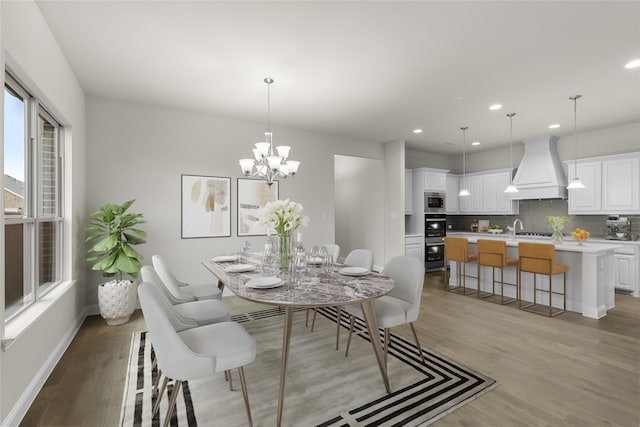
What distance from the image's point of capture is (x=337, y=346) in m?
2.85

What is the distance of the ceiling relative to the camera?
2.25 m

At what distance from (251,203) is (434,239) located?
4.26 m

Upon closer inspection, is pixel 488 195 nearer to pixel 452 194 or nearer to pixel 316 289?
pixel 452 194

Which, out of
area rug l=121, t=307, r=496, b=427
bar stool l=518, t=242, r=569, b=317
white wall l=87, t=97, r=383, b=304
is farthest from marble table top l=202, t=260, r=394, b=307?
bar stool l=518, t=242, r=569, b=317

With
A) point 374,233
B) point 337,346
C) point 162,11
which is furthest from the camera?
point 374,233

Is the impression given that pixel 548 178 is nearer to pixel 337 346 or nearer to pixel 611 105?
pixel 611 105

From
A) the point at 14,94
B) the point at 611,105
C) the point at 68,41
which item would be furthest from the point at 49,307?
the point at 611,105

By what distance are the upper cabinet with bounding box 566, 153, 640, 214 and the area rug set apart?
186 inches

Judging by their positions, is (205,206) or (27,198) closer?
(27,198)

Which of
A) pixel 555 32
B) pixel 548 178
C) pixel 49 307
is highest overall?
pixel 555 32

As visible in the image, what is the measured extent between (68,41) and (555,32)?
4.16 m

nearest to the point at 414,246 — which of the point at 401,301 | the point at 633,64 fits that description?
the point at 401,301

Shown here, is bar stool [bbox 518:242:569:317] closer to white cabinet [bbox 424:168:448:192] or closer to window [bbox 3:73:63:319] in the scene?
white cabinet [bbox 424:168:448:192]

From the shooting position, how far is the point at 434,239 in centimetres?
683
